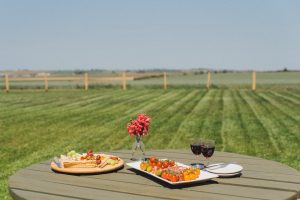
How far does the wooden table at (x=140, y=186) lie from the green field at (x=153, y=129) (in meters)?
2.70

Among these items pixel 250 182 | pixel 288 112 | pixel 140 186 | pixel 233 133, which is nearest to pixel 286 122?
pixel 288 112

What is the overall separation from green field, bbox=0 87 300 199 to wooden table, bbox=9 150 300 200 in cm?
270

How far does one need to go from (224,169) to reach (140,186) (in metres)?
0.68

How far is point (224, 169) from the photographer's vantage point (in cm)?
314

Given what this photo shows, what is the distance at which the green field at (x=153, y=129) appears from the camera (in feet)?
26.2

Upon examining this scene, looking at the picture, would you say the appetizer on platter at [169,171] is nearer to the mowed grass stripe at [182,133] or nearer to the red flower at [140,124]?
the red flower at [140,124]

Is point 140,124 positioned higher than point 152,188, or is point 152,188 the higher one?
point 140,124

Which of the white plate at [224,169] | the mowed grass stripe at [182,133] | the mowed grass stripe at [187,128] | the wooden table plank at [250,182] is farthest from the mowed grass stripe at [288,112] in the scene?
the wooden table plank at [250,182]

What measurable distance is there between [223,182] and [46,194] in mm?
1204

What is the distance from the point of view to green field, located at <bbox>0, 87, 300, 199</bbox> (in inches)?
314

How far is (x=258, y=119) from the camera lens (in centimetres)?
1185

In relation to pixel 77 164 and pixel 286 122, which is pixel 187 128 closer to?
pixel 286 122

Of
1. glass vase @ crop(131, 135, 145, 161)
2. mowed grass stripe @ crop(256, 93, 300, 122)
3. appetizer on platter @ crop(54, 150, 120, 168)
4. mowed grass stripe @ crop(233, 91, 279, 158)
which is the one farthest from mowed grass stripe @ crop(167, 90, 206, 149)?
appetizer on platter @ crop(54, 150, 120, 168)

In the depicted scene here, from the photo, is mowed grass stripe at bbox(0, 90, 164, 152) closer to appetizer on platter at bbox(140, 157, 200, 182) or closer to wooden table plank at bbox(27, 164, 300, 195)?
wooden table plank at bbox(27, 164, 300, 195)
